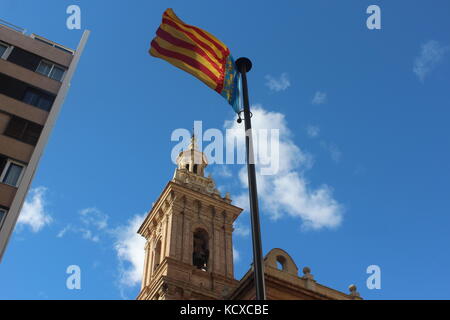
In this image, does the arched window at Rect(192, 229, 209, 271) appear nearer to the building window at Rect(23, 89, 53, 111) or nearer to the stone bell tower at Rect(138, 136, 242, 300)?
the stone bell tower at Rect(138, 136, 242, 300)

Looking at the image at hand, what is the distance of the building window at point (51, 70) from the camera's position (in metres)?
25.4

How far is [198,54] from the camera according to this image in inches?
515

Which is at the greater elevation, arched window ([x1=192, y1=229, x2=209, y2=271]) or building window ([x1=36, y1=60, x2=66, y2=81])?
building window ([x1=36, y1=60, x2=66, y2=81])

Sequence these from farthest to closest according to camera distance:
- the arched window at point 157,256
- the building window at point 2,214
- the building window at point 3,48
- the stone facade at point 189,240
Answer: the arched window at point 157,256 < the stone facade at point 189,240 < the building window at point 3,48 < the building window at point 2,214

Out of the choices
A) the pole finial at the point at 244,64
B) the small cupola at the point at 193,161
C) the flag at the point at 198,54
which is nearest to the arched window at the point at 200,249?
the small cupola at the point at 193,161

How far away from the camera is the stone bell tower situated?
32.5 metres

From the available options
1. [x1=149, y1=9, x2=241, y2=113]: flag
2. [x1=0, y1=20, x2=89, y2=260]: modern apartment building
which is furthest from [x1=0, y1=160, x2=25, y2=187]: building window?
[x1=149, y1=9, x2=241, y2=113]: flag

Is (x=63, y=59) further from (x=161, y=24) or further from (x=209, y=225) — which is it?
(x=209, y=225)

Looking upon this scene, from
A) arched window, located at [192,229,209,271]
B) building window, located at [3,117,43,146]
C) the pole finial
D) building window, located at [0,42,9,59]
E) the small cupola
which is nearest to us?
the pole finial

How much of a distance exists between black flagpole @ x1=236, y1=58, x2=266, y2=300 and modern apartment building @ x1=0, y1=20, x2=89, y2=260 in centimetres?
1220

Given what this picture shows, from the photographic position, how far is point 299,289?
70.8ft

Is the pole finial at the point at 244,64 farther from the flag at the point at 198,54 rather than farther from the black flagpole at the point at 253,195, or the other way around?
the flag at the point at 198,54
